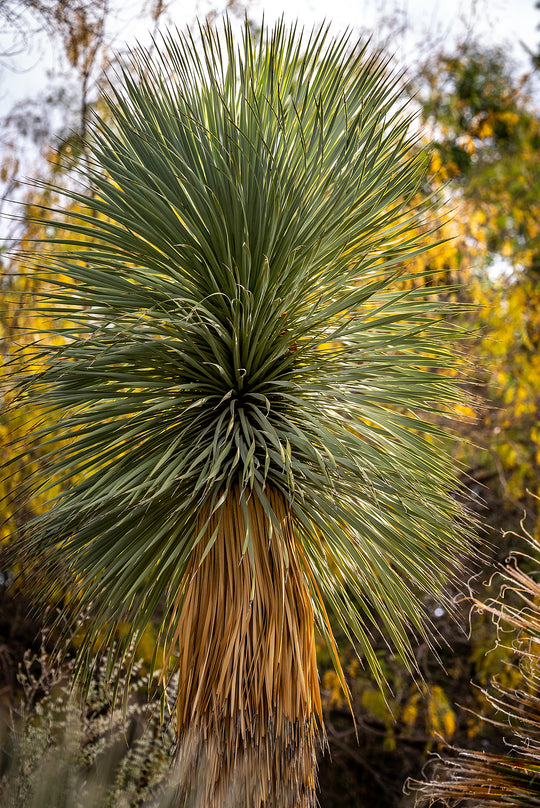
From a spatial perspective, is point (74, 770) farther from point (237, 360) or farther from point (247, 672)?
point (237, 360)

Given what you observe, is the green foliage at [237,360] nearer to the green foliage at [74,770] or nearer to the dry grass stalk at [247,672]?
the dry grass stalk at [247,672]

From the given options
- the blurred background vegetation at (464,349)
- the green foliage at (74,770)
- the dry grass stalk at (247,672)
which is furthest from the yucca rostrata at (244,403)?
the blurred background vegetation at (464,349)

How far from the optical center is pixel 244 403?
209cm

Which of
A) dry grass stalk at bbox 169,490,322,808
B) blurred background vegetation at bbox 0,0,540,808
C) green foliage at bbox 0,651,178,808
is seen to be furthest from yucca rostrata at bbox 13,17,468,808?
blurred background vegetation at bbox 0,0,540,808

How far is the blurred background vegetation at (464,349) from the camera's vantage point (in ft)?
14.5

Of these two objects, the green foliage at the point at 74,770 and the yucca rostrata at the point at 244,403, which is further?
the green foliage at the point at 74,770

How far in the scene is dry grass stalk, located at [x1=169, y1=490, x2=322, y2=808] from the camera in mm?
1822

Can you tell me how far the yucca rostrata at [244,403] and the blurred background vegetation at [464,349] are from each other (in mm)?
1687

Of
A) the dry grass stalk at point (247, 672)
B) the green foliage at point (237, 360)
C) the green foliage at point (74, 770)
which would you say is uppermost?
the green foliage at point (237, 360)

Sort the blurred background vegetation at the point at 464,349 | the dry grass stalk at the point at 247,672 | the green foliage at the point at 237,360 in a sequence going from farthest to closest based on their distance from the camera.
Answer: the blurred background vegetation at the point at 464,349 < the green foliage at the point at 237,360 < the dry grass stalk at the point at 247,672

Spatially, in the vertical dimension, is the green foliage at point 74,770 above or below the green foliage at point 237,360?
below

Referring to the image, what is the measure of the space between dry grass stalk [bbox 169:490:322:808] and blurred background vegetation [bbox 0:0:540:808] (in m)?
1.71

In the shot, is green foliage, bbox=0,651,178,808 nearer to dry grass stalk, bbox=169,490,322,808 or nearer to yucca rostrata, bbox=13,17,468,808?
dry grass stalk, bbox=169,490,322,808

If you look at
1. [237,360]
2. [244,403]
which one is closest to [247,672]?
[244,403]
